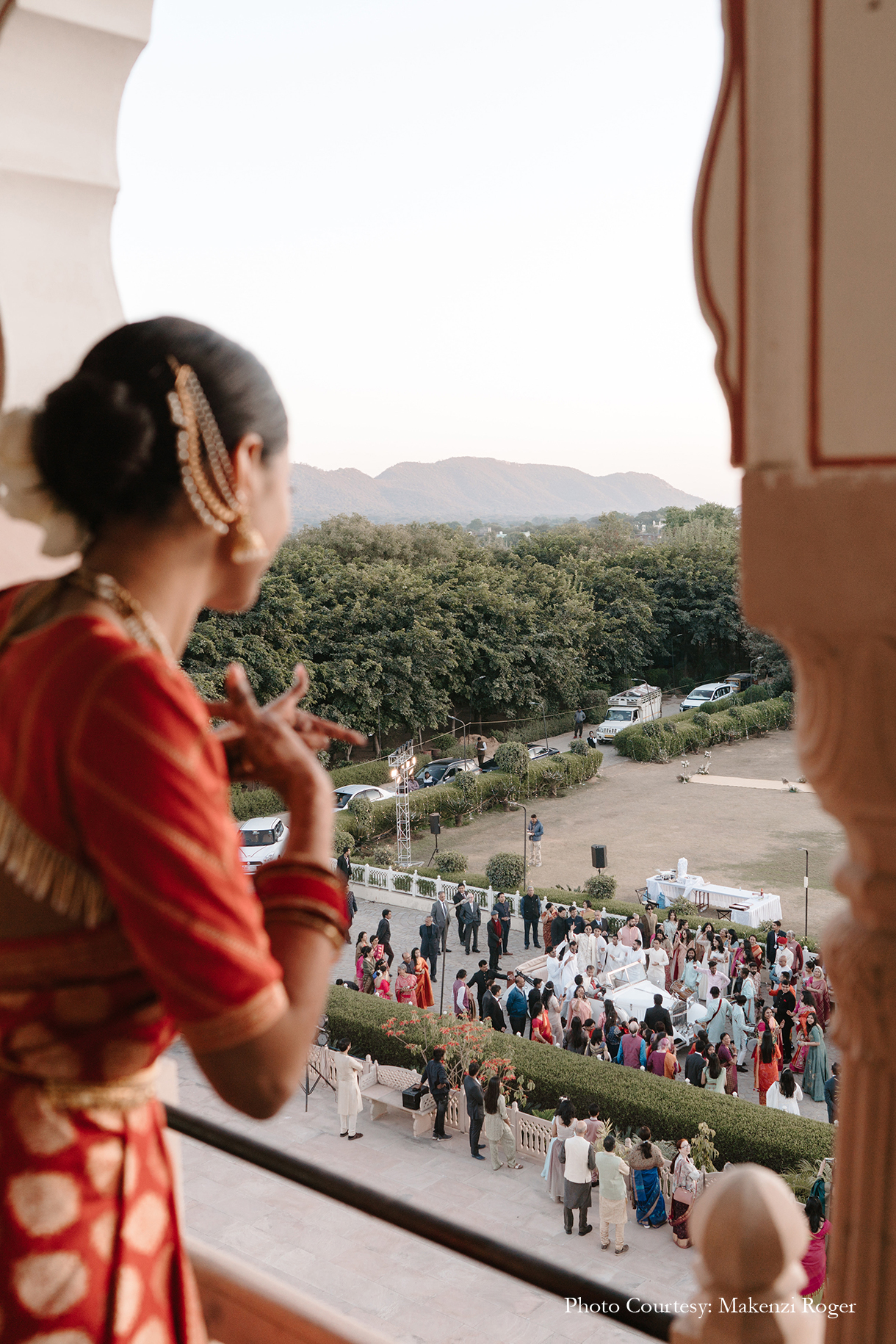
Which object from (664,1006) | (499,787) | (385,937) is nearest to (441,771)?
(499,787)

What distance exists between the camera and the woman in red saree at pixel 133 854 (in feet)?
2.96

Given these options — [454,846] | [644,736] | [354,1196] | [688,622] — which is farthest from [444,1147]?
[688,622]

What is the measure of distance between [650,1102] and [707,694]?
822 inches

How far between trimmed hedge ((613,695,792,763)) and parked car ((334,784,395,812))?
656 centimetres

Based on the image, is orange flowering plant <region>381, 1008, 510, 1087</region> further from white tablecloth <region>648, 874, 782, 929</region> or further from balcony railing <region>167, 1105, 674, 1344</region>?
balcony railing <region>167, 1105, 674, 1344</region>

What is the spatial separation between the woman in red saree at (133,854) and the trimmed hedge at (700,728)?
75.5 ft

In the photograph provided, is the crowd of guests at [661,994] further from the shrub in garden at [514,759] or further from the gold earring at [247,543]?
the gold earring at [247,543]

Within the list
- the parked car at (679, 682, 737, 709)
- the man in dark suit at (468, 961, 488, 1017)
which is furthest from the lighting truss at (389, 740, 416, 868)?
the parked car at (679, 682, 737, 709)

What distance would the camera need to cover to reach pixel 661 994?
9.80 meters

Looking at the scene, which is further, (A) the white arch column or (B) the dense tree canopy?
(B) the dense tree canopy

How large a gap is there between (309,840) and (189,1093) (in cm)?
927

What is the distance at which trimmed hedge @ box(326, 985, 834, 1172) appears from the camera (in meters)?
7.55

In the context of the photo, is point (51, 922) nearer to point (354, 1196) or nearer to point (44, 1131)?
point (44, 1131)

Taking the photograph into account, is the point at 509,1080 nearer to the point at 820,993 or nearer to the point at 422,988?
the point at 422,988
